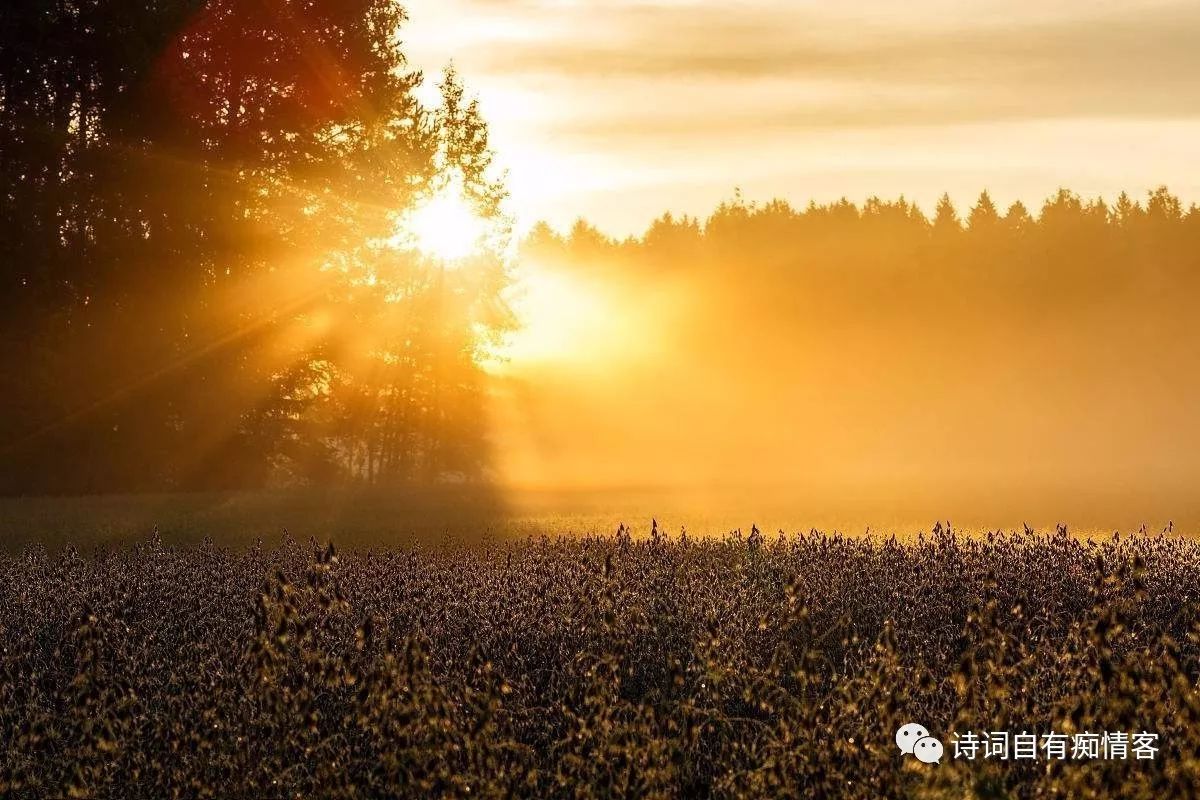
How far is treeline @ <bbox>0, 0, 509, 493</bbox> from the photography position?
2511 cm

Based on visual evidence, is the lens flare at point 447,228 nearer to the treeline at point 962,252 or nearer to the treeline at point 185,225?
the treeline at point 185,225

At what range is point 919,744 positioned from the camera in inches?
188

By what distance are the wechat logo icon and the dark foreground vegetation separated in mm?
54

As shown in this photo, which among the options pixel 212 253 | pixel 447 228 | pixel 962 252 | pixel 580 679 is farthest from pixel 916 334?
pixel 580 679

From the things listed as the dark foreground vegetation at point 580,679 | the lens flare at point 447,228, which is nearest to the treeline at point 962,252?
the lens flare at point 447,228

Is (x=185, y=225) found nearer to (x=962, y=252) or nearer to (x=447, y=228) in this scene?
(x=447, y=228)

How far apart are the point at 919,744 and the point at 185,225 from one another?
24.6 m

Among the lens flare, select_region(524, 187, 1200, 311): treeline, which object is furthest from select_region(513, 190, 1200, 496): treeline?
the lens flare

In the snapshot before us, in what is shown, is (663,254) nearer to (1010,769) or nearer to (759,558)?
(759,558)

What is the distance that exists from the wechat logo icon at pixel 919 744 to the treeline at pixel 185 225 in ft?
74.1

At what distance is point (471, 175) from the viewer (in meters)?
36.1

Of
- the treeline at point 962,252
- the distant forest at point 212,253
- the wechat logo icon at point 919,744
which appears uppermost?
the treeline at point 962,252

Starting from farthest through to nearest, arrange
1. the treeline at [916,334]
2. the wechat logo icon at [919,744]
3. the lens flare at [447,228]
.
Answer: the treeline at [916,334]
the lens flare at [447,228]
the wechat logo icon at [919,744]

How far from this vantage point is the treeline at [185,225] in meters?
25.1
